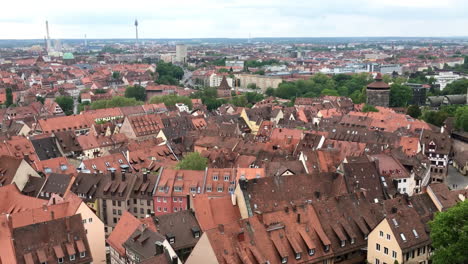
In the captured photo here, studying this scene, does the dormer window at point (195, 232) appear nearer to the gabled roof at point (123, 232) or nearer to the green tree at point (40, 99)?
the gabled roof at point (123, 232)

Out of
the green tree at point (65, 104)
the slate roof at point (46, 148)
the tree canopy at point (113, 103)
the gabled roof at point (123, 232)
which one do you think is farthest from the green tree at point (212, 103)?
the gabled roof at point (123, 232)

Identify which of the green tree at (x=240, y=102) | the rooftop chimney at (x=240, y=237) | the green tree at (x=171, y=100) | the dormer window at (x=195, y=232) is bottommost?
the green tree at (x=240, y=102)

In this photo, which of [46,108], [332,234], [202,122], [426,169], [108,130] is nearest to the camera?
[332,234]

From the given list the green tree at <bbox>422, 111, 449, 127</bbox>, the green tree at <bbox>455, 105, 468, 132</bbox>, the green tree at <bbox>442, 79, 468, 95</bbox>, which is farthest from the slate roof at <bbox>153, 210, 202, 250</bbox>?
the green tree at <bbox>442, 79, 468, 95</bbox>

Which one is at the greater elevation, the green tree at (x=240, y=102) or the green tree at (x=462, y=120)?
the green tree at (x=462, y=120)

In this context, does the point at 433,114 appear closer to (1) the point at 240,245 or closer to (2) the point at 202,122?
(2) the point at 202,122

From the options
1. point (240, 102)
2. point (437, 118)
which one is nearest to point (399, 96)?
point (437, 118)

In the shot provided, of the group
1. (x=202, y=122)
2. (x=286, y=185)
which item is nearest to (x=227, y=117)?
(x=202, y=122)

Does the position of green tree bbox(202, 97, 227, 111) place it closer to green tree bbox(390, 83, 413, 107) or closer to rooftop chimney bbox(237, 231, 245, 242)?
green tree bbox(390, 83, 413, 107)
